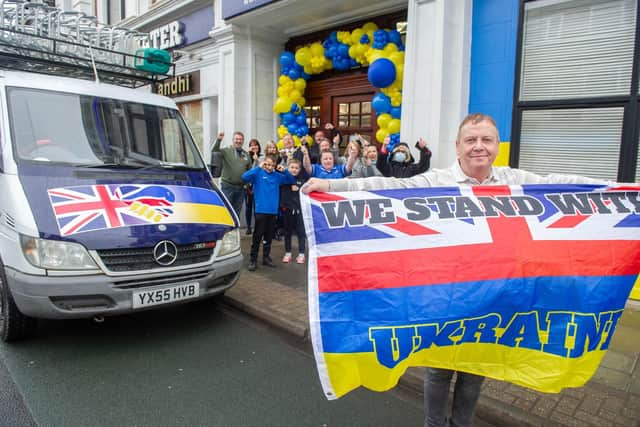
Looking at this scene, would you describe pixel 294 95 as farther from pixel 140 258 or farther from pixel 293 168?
pixel 140 258

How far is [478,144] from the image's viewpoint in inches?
87.4

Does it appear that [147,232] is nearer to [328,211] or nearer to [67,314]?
[67,314]

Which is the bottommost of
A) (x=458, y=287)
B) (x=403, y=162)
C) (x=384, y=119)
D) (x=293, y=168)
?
(x=458, y=287)

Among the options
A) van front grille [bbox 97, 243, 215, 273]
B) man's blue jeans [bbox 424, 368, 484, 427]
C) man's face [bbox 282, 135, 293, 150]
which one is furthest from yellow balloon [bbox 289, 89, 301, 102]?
man's blue jeans [bbox 424, 368, 484, 427]

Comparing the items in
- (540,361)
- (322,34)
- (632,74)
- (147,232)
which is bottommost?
(540,361)

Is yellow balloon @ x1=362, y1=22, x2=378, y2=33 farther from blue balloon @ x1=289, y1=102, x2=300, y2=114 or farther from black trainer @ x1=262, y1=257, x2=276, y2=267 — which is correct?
black trainer @ x1=262, y1=257, x2=276, y2=267

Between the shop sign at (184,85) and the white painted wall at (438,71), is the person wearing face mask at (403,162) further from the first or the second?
the shop sign at (184,85)

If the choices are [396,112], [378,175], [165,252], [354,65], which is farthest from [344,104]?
[165,252]

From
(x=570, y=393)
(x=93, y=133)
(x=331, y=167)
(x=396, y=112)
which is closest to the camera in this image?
(x=570, y=393)

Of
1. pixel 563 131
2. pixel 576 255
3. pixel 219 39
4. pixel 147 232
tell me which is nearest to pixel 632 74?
pixel 563 131

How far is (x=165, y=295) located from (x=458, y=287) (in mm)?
2660

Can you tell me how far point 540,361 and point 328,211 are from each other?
1.33 m

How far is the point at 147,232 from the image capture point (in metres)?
3.69

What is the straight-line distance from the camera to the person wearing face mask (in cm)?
613
